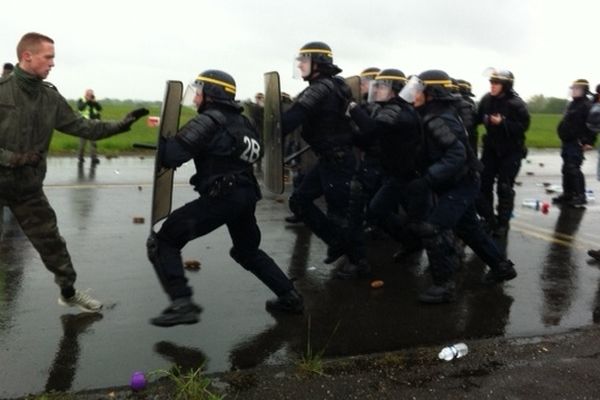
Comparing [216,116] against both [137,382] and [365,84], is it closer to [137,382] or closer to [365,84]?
[137,382]

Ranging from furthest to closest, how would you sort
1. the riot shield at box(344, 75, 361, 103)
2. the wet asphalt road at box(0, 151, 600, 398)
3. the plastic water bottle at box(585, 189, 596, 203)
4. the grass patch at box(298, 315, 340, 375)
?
1. the plastic water bottle at box(585, 189, 596, 203)
2. the riot shield at box(344, 75, 361, 103)
3. the wet asphalt road at box(0, 151, 600, 398)
4. the grass patch at box(298, 315, 340, 375)

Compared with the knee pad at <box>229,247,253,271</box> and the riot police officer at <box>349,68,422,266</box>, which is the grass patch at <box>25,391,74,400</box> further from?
the riot police officer at <box>349,68,422,266</box>

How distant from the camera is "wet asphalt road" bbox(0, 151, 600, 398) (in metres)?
3.82

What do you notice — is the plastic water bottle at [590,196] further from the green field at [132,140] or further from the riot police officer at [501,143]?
the green field at [132,140]

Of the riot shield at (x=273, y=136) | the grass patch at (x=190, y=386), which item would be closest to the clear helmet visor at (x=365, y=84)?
the riot shield at (x=273, y=136)

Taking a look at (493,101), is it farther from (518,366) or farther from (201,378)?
(201,378)

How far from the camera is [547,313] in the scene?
4934 mm

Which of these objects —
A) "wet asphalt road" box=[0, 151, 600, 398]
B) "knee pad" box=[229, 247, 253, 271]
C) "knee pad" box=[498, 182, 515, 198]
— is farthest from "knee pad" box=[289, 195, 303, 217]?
"knee pad" box=[498, 182, 515, 198]

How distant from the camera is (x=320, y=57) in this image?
5.34 m

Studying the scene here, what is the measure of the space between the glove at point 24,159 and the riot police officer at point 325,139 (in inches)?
73.6

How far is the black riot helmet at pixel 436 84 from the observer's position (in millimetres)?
4927

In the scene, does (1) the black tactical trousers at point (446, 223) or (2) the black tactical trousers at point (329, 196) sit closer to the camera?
(1) the black tactical trousers at point (446, 223)

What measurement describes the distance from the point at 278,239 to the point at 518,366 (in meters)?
3.87

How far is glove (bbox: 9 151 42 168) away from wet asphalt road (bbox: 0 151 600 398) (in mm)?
1103
